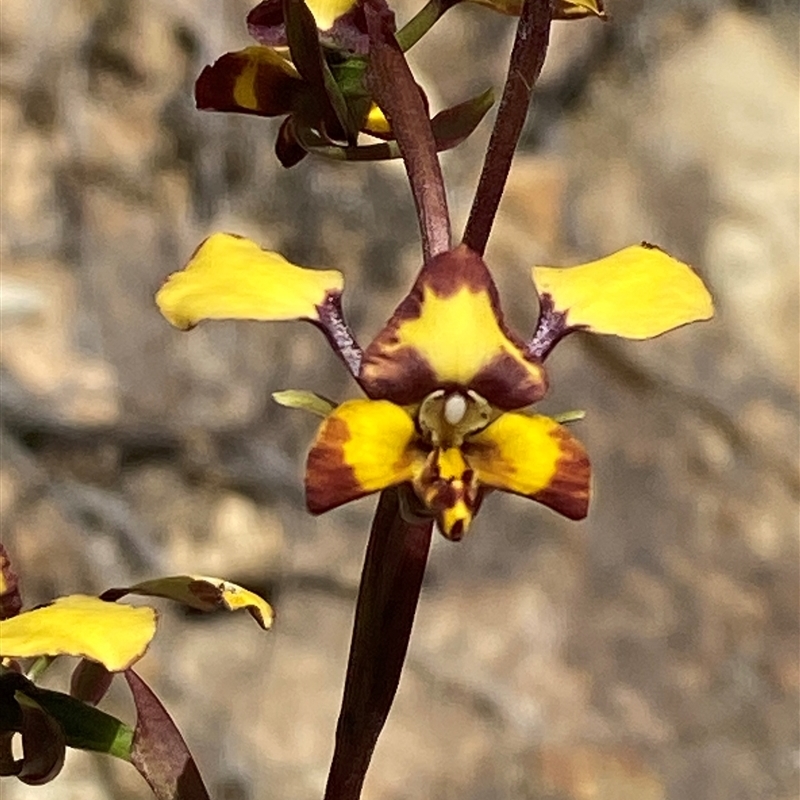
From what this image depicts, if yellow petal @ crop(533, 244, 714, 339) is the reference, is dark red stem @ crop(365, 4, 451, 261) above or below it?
above

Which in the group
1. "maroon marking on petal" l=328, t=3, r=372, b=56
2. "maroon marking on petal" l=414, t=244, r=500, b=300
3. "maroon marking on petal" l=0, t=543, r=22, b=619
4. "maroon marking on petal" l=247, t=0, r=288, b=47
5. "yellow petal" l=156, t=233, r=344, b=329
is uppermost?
"maroon marking on petal" l=328, t=3, r=372, b=56

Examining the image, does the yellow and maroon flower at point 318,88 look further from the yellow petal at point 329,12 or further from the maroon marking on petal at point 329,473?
the maroon marking on petal at point 329,473

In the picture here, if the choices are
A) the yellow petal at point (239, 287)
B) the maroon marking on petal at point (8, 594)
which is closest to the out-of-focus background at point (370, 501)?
the maroon marking on petal at point (8, 594)

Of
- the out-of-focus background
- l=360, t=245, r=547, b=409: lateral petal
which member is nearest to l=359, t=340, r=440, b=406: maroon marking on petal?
l=360, t=245, r=547, b=409: lateral petal

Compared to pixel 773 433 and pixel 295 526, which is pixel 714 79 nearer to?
pixel 773 433

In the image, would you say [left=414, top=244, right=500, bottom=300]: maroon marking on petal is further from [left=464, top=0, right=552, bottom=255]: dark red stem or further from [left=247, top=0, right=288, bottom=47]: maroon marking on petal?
[left=247, top=0, right=288, bottom=47]: maroon marking on petal

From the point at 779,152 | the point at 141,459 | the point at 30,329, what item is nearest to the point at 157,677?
the point at 141,459

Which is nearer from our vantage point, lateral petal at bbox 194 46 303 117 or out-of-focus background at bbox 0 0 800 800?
lateral petal at bbox 194 46 303 117
